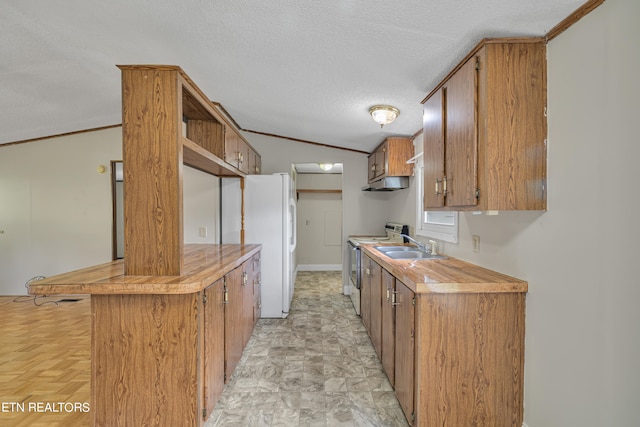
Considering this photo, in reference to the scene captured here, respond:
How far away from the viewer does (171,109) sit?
64.1 inches

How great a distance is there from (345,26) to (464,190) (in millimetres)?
1110

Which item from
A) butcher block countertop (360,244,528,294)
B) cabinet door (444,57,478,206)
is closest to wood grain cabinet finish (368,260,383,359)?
butcher block countertop (360,244,528,294)

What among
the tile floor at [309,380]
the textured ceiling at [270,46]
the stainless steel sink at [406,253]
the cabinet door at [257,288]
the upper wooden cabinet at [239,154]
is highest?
the textured ceiling at [270,46]

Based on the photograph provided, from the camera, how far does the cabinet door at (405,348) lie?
1.65 metres

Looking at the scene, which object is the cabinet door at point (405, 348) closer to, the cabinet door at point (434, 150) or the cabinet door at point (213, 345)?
the cabinet door at point (434, 150)

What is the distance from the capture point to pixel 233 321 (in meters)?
2.28

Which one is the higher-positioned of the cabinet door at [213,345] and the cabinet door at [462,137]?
the cabinet door at [462,137]

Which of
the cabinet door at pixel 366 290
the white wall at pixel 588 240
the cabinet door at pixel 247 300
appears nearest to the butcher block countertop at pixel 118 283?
the cabinet door at pixel 247 300

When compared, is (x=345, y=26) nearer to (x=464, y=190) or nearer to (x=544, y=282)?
(x=464, y=190)

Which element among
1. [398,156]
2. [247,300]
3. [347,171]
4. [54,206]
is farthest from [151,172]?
[54,206]

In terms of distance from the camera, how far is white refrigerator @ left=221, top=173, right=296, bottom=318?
11.8 ft

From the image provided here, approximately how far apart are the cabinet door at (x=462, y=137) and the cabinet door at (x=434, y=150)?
64 mm

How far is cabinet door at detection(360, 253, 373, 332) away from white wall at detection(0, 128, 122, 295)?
3889 millimetres

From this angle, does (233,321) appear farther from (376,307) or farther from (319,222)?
(319,222)
